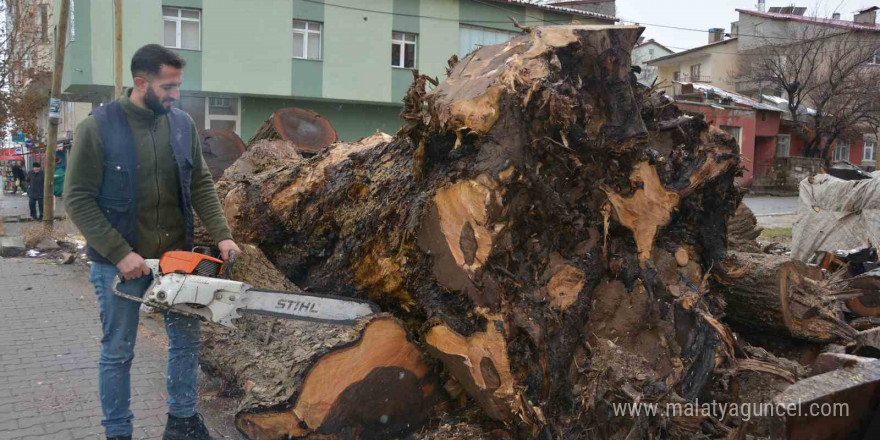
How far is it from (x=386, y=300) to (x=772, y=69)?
32.7 metres

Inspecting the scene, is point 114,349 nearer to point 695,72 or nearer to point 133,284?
point 133,284

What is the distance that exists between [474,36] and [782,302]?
67.2 feet

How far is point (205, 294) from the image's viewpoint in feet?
9.25

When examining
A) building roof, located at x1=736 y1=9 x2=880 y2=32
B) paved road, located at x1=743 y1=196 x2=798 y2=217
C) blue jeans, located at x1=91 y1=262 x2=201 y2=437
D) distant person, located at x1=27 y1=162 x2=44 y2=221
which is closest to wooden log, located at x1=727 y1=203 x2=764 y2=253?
blue jeans, located at x1=91 y1=262 x2=201 y2=437

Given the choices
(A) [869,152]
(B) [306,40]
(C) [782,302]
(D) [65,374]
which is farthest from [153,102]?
(A) [869,152]

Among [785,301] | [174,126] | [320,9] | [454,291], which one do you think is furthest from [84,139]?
[320,9]

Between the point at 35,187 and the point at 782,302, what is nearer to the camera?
the point at 782,302

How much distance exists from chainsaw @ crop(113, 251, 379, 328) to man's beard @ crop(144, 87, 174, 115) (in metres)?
0.72

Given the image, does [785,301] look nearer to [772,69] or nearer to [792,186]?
[792,186]

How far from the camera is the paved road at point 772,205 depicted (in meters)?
18.3

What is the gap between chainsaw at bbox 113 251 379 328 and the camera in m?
2.79

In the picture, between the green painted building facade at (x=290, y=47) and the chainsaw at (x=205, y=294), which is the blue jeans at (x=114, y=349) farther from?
the green painted building facade at (x=290, y=47)

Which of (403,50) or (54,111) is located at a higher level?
(403,50)

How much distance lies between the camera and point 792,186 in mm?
27516
